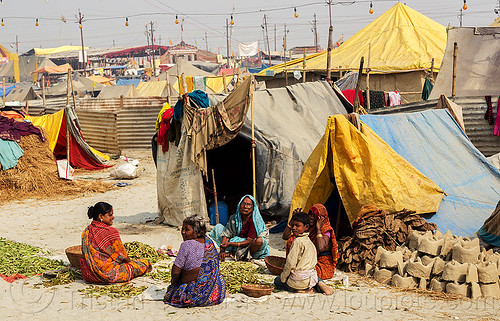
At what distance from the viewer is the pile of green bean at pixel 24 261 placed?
21.6 ft

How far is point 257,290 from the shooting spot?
5.62 m

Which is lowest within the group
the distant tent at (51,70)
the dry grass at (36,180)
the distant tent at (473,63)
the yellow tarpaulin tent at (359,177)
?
the dry grass at (36,180)

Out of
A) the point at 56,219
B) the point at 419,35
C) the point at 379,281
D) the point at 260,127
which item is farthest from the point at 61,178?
the point at 419,35

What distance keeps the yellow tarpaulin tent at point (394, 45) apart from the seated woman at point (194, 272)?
15454 millimetres

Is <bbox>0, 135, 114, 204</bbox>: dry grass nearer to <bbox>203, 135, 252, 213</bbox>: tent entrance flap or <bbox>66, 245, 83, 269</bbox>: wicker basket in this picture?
<bbox>203, 135, 252, 213</bbox>: tent entrance flap

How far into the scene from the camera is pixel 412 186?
727cm

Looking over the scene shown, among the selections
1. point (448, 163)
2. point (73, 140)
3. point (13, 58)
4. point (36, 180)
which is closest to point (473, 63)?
point (448, 163)

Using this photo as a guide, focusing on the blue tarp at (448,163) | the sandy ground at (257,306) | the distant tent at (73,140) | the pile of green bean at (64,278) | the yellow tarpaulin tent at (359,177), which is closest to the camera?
the sandy ground at (257,306)

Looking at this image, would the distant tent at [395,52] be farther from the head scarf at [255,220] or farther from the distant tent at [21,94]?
the distant tent at [21,94]

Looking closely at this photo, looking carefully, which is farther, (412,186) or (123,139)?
(123,139)

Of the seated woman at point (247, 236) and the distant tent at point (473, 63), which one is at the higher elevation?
the distant tent at point (473, 63)

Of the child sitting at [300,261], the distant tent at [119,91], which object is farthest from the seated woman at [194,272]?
the distant tent at [119,91]

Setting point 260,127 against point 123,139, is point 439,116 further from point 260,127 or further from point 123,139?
point 123,139

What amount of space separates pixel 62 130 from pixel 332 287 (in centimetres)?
1078
